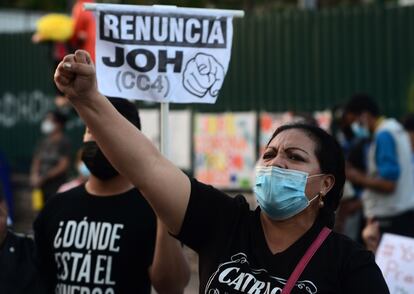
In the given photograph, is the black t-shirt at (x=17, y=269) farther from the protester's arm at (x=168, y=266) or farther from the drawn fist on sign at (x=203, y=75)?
the drawn fist on sign at (x=203, y=75)

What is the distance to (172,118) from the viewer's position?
531 inches

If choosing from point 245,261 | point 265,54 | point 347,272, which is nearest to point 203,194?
point 245,261

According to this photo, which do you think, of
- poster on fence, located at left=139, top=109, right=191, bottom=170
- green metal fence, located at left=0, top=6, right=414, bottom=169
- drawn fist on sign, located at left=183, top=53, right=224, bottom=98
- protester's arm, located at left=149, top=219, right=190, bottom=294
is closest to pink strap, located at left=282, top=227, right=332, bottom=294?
protester's arm, located at left=149, top=219, right=190, bottom=294

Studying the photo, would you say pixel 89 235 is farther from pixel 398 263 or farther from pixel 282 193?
pixel 398 263

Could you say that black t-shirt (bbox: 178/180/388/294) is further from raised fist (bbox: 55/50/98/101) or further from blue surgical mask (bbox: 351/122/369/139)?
blue surgical mask (bbox: 351/122/369/139)

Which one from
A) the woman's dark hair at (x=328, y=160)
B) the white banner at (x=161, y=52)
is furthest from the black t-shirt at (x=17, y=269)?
the woman's dark hair at (x=328, y=160)

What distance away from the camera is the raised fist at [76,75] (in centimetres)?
312

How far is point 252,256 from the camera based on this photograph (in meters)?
3.32

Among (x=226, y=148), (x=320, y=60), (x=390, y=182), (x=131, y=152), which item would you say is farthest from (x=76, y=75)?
(x=226, y=148)

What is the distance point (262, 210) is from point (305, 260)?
0.28 meters

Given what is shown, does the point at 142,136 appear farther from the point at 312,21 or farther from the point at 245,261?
the point at 312,21

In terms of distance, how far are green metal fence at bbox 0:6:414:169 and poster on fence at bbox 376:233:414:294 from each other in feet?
17.1

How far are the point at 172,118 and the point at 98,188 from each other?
910 centimetres

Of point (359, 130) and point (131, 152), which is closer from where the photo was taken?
point (131, 152)
